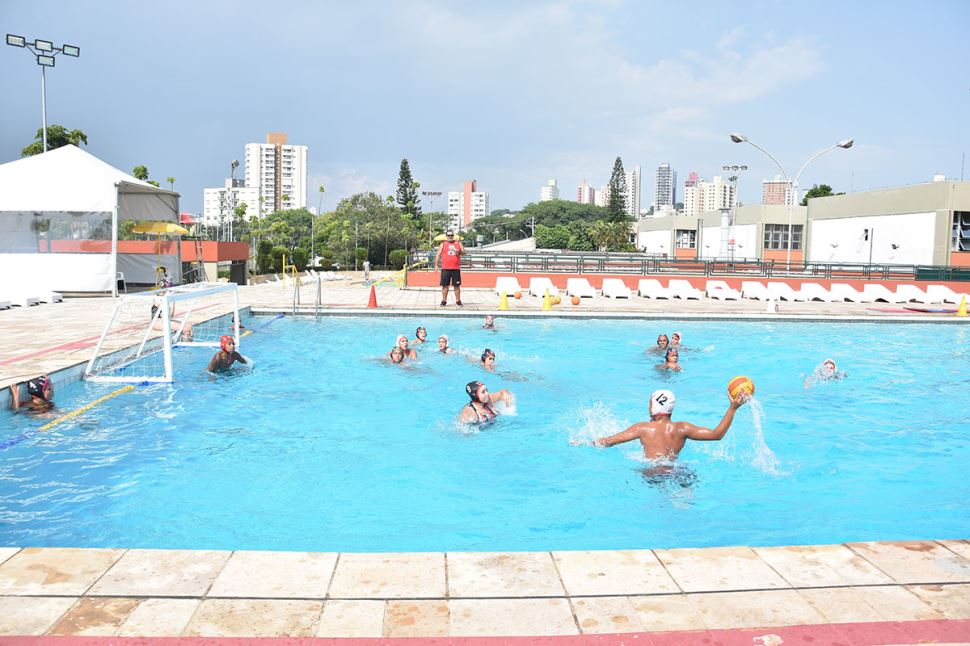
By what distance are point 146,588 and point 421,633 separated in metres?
1.60

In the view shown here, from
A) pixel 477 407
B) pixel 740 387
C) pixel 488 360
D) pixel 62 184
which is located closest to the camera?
pixel 740 387

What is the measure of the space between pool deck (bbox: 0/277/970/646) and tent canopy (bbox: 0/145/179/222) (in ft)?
68.1

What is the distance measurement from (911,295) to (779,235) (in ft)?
96.8

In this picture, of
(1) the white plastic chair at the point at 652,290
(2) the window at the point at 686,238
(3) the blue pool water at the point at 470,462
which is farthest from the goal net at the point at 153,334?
(2) the window at the point at 686,238

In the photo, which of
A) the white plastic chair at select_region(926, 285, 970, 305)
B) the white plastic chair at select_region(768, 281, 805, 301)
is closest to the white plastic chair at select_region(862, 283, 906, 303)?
the white plastic chair at select_region(926, 285, 970, 305)

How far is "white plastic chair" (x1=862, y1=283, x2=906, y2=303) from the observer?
90.0ft

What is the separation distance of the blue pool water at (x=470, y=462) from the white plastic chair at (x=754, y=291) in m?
12.2

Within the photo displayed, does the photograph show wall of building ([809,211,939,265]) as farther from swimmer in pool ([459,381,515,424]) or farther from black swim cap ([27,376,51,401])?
black swim cap ([27,376,51,401])

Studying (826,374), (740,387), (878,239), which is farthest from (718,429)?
(878,239)

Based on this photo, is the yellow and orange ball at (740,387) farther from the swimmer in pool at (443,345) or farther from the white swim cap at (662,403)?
the swimmer in pool at (443,345)

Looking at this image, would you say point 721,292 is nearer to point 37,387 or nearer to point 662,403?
point 662,403

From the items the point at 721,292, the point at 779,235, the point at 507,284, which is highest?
the point at 779,235

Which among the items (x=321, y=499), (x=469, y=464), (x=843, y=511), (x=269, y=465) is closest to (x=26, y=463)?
(x=269, y=465)

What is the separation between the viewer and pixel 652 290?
86.9 ft
